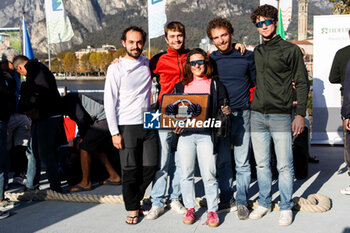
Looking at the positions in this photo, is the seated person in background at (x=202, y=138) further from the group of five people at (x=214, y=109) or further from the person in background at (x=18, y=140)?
the person in background at (x=18, y=140)

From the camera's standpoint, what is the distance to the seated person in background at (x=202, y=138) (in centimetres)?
329

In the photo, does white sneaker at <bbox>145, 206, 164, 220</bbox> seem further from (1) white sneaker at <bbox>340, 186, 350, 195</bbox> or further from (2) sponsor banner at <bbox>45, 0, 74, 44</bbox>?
(2) sponsor banner at <bbox>45, 0, 74, 44</bbox>

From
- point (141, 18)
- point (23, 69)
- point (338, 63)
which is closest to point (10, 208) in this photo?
point (23, 69)

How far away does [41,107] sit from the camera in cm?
416

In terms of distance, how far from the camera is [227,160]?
3604 mm

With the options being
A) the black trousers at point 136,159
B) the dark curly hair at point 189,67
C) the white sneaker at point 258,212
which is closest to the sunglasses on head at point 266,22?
the dark curly hair at point 189,67

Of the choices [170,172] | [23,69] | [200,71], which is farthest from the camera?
[23,69]

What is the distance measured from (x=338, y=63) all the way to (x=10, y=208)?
14.7ft

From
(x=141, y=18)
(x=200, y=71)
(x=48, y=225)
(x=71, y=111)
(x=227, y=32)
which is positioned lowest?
(x=48, y=225)

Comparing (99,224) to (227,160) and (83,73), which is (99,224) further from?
(83,73)

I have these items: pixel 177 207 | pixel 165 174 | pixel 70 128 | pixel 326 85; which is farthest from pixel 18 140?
pixel 326 85

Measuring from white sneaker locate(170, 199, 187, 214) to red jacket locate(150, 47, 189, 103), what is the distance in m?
1.10

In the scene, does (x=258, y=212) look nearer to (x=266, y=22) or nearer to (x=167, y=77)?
(x=167, y=77)

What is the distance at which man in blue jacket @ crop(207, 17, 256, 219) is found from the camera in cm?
337
